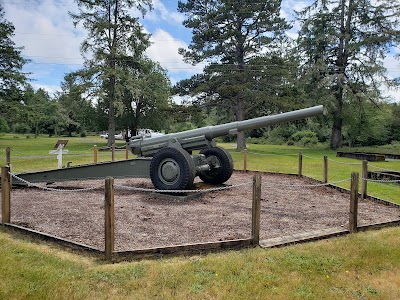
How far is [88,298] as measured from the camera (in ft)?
10.1

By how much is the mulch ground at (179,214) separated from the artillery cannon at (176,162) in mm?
370

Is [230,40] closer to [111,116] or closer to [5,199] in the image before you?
[111,116]

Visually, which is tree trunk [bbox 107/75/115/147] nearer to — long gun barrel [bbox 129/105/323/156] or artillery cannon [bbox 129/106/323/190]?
artillery cannon [bbox 129/106/323/190]

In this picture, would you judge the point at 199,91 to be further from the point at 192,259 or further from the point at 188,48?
the point at 192,259

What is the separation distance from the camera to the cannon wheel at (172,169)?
676cm

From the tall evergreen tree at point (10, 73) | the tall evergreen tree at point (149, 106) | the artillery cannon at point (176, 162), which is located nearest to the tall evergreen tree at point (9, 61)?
the tall evergreen tree at point (10, 73)

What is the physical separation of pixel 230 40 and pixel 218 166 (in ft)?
47.5

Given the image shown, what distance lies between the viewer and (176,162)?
272 inches

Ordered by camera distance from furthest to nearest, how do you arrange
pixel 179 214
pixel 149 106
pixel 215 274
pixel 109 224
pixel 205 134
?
1. pixel 149 106
2. pixel 205 134
3. pixel 179 214
4. pixel 109 224
5. pixel 215 274

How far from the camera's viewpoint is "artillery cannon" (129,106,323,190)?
6.78 metres

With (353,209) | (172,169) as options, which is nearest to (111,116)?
(172,169)

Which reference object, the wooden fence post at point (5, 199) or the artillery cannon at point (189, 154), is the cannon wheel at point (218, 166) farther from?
the wooden fence post at point (5, 199)

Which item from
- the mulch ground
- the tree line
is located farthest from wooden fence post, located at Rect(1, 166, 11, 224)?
the tree line

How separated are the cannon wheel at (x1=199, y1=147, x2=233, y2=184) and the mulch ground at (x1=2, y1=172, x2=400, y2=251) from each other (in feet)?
1.37
